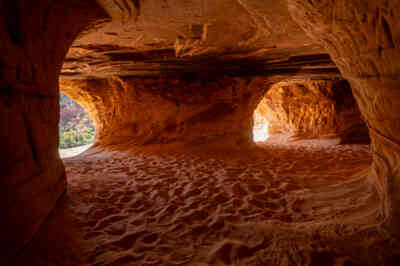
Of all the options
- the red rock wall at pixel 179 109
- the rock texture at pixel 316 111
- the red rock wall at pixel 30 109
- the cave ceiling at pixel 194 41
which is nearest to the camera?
the red rock wall at pixel 30 109

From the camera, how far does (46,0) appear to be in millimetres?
1927

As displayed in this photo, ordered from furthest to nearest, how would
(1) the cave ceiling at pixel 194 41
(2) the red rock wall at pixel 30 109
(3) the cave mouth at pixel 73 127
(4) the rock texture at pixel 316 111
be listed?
(3) the cave mouth at pixel 73 127 → (4) the rock texture at pixel 316 111 → (1) the cave ceiling at pixel 194 41 → (2) the red rock wall at pixel 30 109

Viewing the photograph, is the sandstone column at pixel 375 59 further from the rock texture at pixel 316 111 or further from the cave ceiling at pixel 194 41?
the rock texture at pixel 316 111

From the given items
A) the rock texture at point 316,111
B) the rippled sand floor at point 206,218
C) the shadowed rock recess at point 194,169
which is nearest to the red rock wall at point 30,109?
the shadowed rock recess at point 194,169

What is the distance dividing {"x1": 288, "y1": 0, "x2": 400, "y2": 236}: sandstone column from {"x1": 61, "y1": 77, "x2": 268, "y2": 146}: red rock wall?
4584 mm

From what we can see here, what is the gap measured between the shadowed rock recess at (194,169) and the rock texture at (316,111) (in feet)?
12.7

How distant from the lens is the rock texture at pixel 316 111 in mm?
8070

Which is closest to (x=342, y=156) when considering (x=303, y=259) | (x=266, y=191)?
(x=266, y=191)

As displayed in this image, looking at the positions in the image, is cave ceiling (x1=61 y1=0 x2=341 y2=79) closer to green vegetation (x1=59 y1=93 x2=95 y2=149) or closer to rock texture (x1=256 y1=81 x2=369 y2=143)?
rock texture (x1=256 y1=81 x2=369 y2=143)

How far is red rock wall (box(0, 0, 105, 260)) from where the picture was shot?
146 cm

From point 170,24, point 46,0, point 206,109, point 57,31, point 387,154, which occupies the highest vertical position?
point 170,24

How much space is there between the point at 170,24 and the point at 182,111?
3.84 meters

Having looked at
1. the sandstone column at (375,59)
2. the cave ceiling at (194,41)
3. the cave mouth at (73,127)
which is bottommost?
the cave mouth at (73,127)

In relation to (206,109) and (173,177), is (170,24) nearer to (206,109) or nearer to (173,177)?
(173,177)
